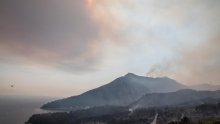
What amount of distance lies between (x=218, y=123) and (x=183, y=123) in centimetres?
2312

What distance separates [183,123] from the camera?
17650 centimetres

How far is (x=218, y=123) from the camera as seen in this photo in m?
161

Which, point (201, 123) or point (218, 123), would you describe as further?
point (201, 123)

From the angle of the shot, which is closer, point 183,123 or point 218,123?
point 218,123

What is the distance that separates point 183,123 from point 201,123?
1287 cm

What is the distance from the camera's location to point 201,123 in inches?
7032

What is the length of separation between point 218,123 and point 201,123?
18352 millimetres
